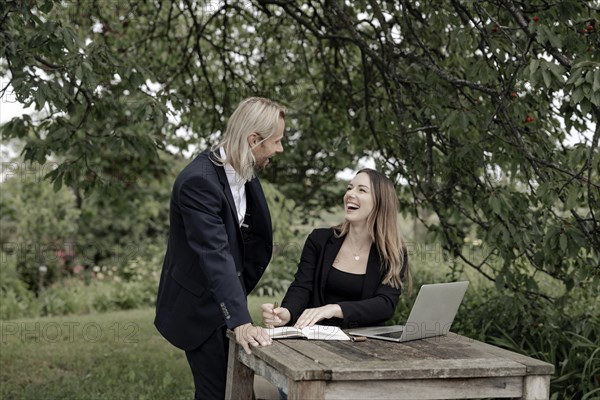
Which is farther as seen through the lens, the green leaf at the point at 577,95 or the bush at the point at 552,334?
the bush at the point at 552,334

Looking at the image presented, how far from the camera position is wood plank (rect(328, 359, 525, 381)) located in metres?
2.65

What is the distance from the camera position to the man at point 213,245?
3.17m

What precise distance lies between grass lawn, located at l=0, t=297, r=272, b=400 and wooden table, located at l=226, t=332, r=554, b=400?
315 centimetres

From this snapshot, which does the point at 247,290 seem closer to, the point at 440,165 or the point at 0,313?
the point at 440,165

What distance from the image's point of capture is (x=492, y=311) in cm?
618

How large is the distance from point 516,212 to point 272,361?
241 centimetres

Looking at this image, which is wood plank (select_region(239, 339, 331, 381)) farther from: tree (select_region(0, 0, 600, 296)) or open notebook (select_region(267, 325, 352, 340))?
tree (select_region(0, 0, 600, 296))

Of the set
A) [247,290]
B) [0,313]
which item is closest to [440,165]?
[247,290]

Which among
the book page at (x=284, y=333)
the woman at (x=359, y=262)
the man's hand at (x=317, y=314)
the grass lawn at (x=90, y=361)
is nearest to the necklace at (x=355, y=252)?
the woman at (x=359, y=262)

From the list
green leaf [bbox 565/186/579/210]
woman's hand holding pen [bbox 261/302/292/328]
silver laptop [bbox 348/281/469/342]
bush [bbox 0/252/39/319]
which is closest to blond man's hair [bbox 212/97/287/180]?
woman's hand holding pen [bbox 261/302/292/328]

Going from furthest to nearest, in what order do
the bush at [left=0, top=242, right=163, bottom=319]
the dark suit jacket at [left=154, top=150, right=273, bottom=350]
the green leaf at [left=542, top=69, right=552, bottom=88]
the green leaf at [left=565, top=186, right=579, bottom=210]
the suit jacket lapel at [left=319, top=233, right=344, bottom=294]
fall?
the bush at [left=0, top=242, right=163, bottom=319], the green leaf at [left=565, top=186, right=579, bottom=210], the suit jacket lapel at [left=319, top=233, right=344, bottom=294], the green leaf at [left=542, top=69, right=552, bottom=88], the dark suit jacket at [left=154, top=150, right=273, bottom=350]

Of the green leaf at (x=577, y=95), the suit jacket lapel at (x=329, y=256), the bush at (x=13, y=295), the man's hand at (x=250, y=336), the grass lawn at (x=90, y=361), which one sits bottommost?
the grass lawn at (x=90, y=361)

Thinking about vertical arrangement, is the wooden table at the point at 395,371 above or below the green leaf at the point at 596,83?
below

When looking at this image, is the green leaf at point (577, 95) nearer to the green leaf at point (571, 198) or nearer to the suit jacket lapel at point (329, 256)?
the green leaf at point (571, 198)
